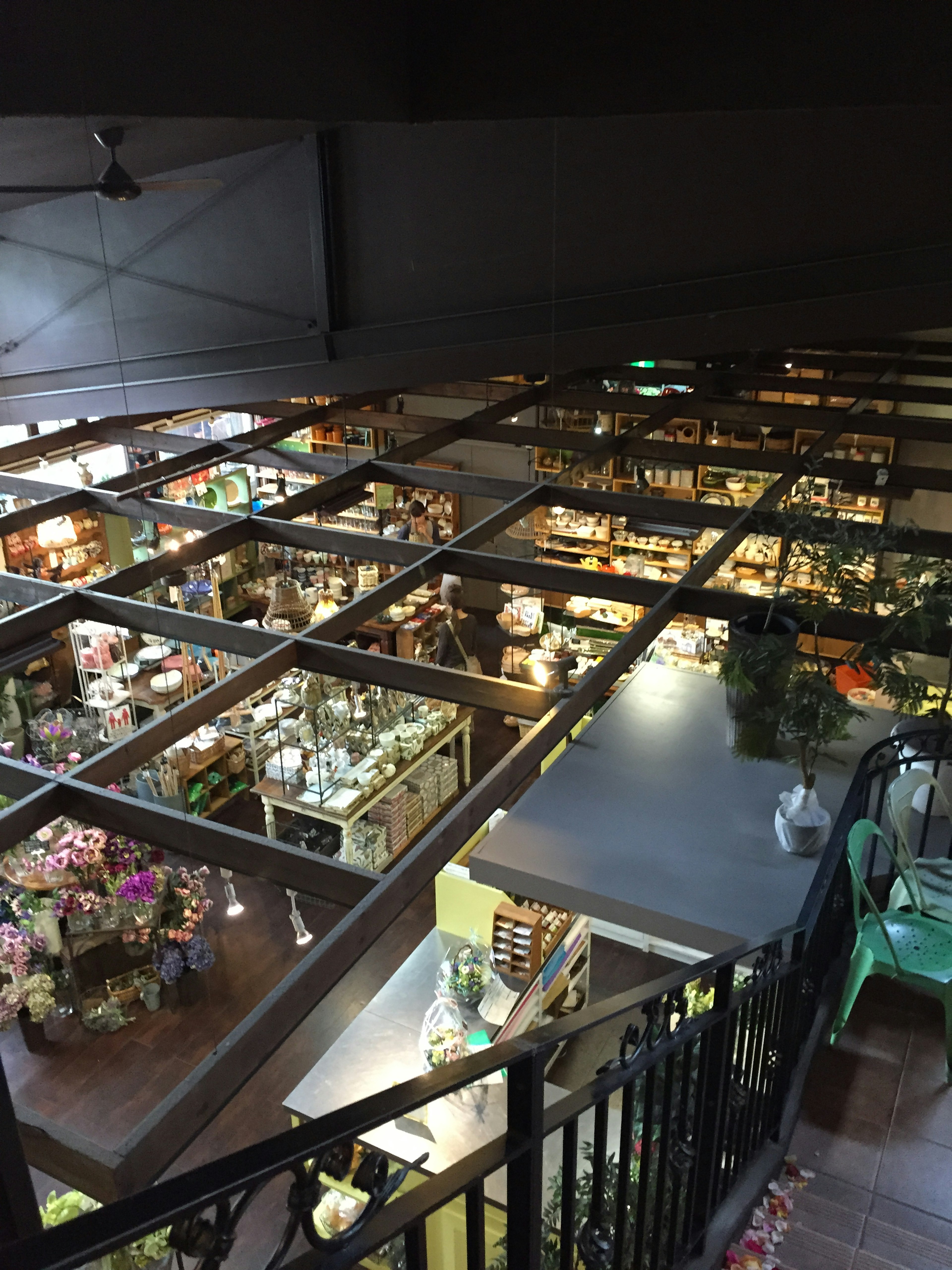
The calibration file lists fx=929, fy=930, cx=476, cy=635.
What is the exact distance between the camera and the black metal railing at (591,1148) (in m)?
0.88

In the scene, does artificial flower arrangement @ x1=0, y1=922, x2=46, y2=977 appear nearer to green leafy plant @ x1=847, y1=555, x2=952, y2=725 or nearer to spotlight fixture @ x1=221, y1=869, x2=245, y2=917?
spotlight fixture @ x1=221, y1=869, x2=245, y2=917

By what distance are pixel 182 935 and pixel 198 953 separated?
153 millimetres

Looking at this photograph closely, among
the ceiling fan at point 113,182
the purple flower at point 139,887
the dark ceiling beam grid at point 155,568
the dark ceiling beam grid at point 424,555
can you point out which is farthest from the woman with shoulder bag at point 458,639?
the ceiling fan at point 113,182

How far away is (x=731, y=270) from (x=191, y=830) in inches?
81.0

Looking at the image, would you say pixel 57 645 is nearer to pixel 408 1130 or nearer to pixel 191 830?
pixel 191 830

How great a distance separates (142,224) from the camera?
328cm

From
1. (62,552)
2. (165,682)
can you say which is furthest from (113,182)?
(62,552)

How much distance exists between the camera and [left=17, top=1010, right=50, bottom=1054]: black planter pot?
6.14m

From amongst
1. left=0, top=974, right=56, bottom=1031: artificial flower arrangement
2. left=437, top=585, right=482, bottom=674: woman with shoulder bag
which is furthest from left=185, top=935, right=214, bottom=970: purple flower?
left=437, top=585, right=482, bottom=674: woman with shoulder bag

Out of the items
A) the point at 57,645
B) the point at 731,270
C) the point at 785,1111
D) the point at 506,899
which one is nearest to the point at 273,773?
the point at 506,899

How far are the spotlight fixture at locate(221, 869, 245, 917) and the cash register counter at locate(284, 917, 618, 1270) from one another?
1846 millimetres

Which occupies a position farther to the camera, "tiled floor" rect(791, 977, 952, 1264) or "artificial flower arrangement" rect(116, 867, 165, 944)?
"artificial flower arrangement" rect(116, 867, 165, 944)

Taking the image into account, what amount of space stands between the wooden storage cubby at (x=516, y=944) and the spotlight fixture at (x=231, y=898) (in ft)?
8.48

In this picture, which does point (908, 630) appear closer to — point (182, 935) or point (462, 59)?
point (462, 59)
